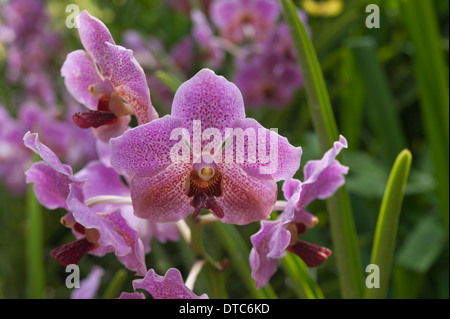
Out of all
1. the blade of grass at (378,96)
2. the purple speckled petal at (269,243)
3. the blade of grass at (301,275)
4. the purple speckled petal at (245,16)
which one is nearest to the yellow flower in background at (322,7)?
the purple speckled petal at (245,16)

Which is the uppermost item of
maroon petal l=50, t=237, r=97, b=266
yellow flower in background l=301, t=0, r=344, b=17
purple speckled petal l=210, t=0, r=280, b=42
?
yellow flower in background l=301, t=0, r=344, b=17

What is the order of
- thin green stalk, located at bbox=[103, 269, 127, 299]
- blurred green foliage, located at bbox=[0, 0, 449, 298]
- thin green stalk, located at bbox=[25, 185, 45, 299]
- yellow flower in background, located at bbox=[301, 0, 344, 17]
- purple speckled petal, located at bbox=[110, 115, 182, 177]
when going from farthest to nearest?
yellow flower in background, located at bbox=[301, 0, 344, 17]
blurred green foliage, located at bbox=[0, 0, 449, 298]
thin green stalk, located at bbox=[25, 185, 45, 299]
thin green stalk, located at bbox=[103, 269, 127, 299]
purple speckled petal, located at bbox=[110, 115, 182, 177]

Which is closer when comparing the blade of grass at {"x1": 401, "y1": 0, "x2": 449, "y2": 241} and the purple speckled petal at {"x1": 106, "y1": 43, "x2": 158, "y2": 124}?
the purple speckled petal at {"x1": 106, "y1": 43, "x2": 158, "y2": 124}

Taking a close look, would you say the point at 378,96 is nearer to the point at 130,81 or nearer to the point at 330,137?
the point at 330,137

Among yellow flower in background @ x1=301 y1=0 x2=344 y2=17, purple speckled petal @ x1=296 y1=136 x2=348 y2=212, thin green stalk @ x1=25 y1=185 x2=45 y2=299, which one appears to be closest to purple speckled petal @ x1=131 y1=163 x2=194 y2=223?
purple speckled petal @ x1=296 y1=136 x2=348 y2=212

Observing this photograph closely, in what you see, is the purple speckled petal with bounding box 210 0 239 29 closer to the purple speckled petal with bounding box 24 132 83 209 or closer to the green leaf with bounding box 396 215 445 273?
the green leaf with bounding box 396 215 445 273

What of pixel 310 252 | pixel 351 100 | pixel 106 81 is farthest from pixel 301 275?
pixel 351 100

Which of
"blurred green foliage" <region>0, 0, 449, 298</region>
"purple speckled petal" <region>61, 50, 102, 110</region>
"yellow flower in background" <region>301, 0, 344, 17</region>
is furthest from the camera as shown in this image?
"yellow flower in background" <region>301, 0, 344, 17</region>

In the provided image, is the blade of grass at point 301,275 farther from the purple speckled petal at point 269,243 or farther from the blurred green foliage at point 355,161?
the purple speckled petal at point 269,243
